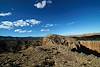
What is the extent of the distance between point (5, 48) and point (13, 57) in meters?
2.57

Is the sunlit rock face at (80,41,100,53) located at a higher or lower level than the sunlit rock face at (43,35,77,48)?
lower

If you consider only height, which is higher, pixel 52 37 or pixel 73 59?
pixel 52 37

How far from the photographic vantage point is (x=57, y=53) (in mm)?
11297

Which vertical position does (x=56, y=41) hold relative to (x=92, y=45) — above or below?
above

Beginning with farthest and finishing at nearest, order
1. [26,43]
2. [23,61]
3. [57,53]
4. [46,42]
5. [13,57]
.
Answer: [46,42]
[26,43]
[57,53]
[13,57]
[23,61]

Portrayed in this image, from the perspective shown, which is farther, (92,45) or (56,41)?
(92,45)

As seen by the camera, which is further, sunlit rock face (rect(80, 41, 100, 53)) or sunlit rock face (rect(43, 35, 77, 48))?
sunlit rock face (rect(80, 41, 100, 53))

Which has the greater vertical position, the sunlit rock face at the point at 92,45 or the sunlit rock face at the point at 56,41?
the sunlit rock face at the point at 56,41

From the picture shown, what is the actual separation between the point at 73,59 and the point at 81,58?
453mm

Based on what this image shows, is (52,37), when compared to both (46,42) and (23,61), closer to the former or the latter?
(46,42)

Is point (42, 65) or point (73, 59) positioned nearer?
point (42, 65)

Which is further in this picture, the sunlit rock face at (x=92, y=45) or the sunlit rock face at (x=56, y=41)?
the sunlit rock face at (x=92, y=45)

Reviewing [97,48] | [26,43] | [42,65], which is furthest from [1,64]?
[97,48]

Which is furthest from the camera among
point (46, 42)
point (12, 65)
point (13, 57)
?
point (46, 42)
